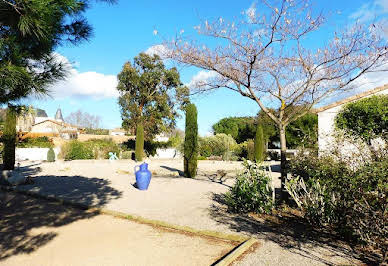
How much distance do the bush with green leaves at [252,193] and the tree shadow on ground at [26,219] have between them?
306 centimetres

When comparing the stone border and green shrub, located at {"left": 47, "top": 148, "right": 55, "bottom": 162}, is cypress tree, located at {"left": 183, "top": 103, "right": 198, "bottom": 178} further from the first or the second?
green shrub, located at {"left": 47, "top": 148, "right": 55, "bottom": 162}

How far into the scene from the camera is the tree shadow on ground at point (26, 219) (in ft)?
13.5

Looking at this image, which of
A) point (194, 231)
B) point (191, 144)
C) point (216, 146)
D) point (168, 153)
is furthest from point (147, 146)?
point (194, 231)

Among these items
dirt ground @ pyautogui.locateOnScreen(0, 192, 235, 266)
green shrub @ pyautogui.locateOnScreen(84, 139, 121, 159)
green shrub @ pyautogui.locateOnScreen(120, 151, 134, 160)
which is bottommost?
dirt ground @ pyautogui.locateOnScreen(0, 192, 235, 266)

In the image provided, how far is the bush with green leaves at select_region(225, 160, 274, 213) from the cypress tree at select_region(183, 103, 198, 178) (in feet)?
20.9

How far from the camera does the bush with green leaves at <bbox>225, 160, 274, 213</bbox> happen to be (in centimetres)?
556

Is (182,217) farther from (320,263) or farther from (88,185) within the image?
(88,185)

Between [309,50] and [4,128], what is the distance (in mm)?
12595

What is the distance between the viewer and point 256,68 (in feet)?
20.3

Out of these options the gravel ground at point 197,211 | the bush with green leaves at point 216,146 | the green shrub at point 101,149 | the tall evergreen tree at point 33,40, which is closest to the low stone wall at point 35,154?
the green shrub at point 101,149

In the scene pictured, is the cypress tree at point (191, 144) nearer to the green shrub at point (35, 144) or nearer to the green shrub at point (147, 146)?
the green shrub at point (147, 146)

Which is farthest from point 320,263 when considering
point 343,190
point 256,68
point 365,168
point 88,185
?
point 88,185

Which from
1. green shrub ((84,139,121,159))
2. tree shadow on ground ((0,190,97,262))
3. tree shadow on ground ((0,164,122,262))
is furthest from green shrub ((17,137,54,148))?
tree shadow on ground ((0,190,97,262))

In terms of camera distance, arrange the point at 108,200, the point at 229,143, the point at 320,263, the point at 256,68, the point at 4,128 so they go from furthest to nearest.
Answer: the point at 229,143 → the point at 4,128 → the point at 108,200 → the point at 256,68 → the point at 320,263
